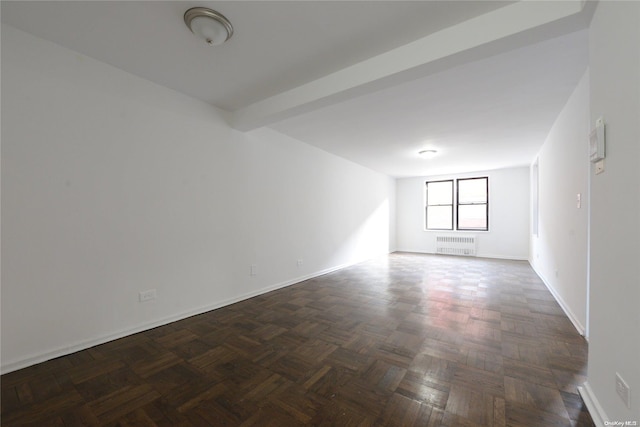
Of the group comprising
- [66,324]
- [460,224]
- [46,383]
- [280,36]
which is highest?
[280,36]

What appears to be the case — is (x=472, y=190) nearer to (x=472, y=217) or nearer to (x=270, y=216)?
(x=472, y=217)

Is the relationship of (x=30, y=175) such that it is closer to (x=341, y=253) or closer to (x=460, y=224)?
(x=341, y=253)

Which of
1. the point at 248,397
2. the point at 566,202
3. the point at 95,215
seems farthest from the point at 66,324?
the point at 566,202

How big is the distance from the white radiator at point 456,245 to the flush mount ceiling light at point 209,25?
748cm

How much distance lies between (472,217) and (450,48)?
263 inches

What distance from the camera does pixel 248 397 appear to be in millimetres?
1605

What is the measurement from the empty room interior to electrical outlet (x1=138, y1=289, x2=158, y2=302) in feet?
0.07

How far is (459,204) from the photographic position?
7.58 m

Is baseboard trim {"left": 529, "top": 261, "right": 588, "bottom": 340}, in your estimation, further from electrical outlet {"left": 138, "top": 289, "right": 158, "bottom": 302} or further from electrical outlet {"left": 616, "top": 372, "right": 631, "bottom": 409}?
electrical outlet {"left": 138, "top": 289, "right": 158, "bottom": 302}

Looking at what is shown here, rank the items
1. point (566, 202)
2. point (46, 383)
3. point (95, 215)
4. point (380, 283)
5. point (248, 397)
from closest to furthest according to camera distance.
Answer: point (248, 397) → point (46, 383) → point (95, 215) → point (566, 202) → point (380, 283)

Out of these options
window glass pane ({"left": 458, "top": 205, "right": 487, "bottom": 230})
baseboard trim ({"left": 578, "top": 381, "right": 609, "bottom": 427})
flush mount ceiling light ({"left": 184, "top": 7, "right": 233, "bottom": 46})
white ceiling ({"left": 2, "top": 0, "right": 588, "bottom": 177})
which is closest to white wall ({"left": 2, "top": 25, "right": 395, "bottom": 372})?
white ceiling ({"left": 2, "top": 0, "right": 588, "bottom": 177})

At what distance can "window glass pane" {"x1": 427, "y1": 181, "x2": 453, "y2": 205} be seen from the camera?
7766 millimetres

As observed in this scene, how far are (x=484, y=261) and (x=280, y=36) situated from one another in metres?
6.76

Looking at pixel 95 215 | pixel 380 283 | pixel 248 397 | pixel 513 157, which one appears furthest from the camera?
pixel 513 157
